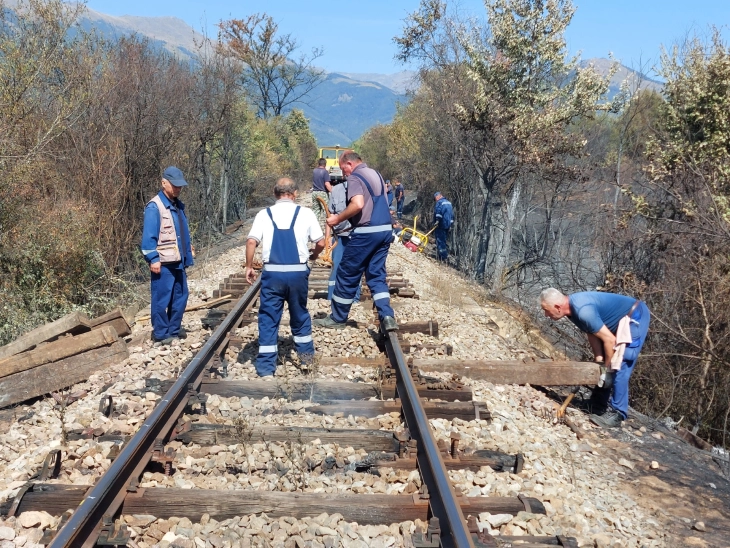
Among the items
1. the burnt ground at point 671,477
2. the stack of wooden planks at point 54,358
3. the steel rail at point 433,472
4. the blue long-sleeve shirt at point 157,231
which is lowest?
the burnt ground at point 671,477

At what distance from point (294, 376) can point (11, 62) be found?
8.01 m

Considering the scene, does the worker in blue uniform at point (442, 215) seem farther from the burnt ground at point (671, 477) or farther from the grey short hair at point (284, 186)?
the grey short hair at point (284, 186)

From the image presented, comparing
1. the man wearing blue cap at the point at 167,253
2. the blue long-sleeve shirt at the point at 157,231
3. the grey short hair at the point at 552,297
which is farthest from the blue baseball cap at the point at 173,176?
the grey short hair at the point at 552,297

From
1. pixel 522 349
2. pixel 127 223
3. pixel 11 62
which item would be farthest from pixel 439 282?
pixel 11 62

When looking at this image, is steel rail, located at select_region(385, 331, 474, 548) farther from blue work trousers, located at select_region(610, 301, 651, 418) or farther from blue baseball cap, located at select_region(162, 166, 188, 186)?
blue baseball cap, located at select_region(162, 166, 188, 186)

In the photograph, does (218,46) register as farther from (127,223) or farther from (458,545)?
(458,545)

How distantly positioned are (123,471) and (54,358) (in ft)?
11.0

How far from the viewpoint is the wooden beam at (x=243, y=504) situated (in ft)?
10.8

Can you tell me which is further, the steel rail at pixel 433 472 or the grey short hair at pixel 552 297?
the grey short hair at pixel 552 297

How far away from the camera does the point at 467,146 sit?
20.0 m

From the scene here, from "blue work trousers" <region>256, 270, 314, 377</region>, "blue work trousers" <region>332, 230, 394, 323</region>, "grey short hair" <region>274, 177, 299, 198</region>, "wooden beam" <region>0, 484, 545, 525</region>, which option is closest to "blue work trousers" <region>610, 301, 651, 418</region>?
"blue work trousers" <region>332, 230, 394, 323</region>

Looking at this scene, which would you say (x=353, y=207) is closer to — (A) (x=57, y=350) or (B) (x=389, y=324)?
(B) (x=389, y=324)

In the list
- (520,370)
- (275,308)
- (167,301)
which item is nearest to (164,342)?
(167,301)

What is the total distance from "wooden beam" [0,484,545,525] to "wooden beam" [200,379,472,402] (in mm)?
1798
